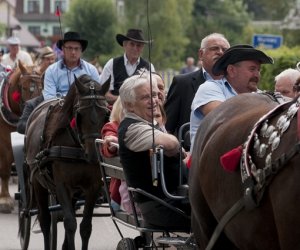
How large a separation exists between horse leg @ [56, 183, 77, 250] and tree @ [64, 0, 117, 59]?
2682 inches

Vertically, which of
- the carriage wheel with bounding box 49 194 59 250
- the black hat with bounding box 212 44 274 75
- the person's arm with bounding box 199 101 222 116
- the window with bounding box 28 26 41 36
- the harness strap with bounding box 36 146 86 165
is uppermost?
the black hat with bounding box 212 44 274 75

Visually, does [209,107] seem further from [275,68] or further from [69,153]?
[275,68]

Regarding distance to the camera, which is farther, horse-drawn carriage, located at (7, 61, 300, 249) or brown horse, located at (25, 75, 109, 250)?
brown horse, located at (25, 75, 109, 250)

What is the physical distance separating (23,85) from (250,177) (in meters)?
10.6

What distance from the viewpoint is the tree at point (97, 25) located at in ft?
265

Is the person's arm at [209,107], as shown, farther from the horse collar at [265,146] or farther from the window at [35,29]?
the window at [35,29]

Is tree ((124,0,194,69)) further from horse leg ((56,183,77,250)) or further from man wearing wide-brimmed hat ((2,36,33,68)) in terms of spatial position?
horse leg ((56,183,77,250))

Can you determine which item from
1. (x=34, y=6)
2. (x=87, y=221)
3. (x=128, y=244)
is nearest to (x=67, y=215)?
(x=87, y=221)

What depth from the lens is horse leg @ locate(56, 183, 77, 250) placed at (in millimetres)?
10523

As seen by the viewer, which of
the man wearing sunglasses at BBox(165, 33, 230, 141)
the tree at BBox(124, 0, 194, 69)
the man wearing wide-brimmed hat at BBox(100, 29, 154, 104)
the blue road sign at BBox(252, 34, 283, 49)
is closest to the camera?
the man wearing sunglasses at BBox(165, 33, 230, 141)

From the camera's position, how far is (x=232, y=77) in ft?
26.6

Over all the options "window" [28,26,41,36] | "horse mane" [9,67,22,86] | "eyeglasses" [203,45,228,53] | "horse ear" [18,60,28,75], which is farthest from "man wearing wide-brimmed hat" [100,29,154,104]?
"window" [28,26,41,36]

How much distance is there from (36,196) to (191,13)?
399ft

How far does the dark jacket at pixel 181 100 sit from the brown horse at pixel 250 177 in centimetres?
389
